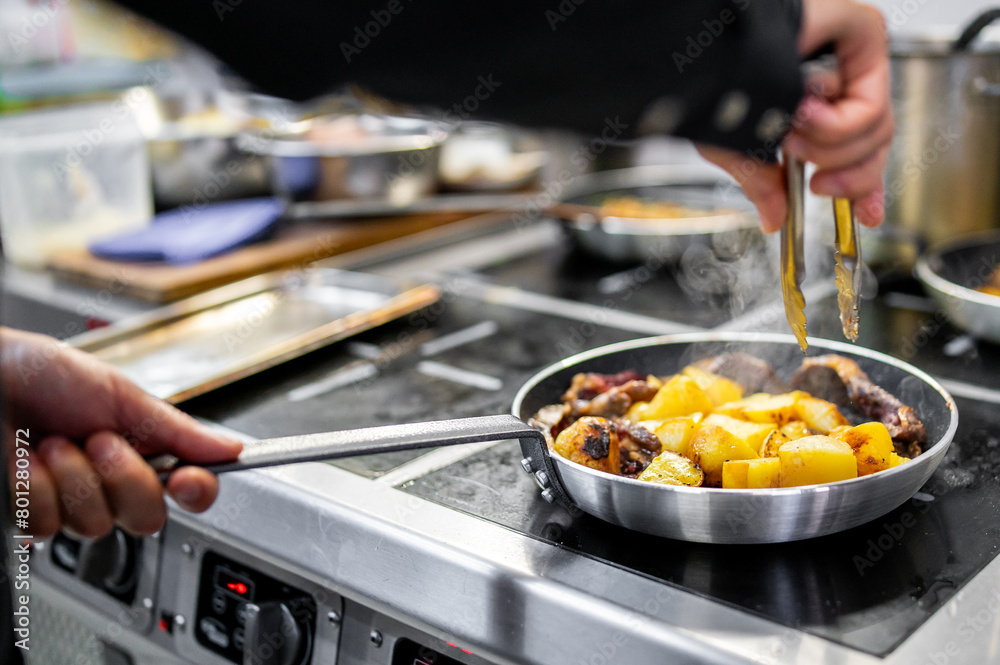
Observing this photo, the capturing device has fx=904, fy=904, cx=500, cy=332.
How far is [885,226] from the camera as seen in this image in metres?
1.62

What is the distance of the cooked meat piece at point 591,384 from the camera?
3.37 feet

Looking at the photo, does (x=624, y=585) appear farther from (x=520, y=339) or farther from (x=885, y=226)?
(x=885, y=226)

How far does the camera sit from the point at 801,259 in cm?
99

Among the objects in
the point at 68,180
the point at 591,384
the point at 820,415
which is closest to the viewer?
the point at 820,415

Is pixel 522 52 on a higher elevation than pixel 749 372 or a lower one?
higher

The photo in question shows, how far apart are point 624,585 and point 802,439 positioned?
22 centimetres

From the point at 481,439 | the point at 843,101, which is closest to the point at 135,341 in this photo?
the point at 481,439

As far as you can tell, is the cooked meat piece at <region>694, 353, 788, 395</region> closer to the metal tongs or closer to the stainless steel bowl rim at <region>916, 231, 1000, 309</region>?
the metal tongs

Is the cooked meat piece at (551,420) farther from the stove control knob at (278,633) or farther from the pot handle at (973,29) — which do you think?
the pot handle at (973,29)

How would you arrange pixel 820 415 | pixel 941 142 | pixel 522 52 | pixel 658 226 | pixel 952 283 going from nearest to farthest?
pixel 522 52 → pixel 820 415 → pixel 952 283 → pixel 941 142 → pixel 658 226

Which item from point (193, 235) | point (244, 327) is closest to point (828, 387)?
point (244, 327)

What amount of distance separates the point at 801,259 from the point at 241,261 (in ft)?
4.13

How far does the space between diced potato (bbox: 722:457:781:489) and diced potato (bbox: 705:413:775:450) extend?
0.04 m

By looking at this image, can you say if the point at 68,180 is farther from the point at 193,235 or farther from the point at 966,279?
the point at 966,279
